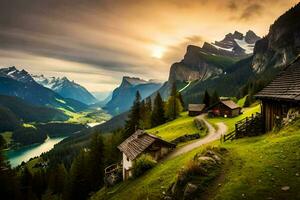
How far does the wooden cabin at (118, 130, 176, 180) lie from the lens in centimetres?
3994

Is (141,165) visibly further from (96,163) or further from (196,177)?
(96,163)

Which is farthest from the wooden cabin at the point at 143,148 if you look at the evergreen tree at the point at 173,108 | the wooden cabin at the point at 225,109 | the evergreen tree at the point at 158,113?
the evergreen tree at the point at 173,108

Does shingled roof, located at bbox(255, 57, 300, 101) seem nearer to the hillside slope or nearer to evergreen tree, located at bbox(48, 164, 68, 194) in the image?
the hillside slope

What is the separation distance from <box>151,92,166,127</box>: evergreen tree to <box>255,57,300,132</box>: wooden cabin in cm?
7276

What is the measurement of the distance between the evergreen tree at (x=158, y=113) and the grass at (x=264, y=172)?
83107mm

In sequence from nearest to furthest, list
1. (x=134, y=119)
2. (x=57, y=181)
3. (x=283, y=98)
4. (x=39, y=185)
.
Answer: (x=283, y=98) < (x=134, y=119) < (x=57, y=181) < (x=39, y=185)

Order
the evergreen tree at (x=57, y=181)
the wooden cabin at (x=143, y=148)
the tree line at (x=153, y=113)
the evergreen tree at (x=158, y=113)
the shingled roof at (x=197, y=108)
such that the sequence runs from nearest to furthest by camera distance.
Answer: the wooden cabin at (x=143, y=148), the tree line at (x=153, y=113), the evergreen tree at (x=57, y=181), the evergreen tree at (x=158, y=113), the shingled roof at (x=197, y=108)

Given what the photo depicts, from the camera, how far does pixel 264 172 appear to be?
1858 centimetres

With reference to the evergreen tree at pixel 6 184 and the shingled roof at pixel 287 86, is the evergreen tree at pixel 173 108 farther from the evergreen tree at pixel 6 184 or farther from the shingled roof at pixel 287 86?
the shingled roof at pixel 287 86

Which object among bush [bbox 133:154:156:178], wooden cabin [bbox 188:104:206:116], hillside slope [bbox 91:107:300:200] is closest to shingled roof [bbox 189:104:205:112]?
wooden cabin [bbox 188:104:206:116]

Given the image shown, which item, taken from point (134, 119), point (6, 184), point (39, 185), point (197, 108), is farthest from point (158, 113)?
point (6, 184)

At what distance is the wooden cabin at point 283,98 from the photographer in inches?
1080

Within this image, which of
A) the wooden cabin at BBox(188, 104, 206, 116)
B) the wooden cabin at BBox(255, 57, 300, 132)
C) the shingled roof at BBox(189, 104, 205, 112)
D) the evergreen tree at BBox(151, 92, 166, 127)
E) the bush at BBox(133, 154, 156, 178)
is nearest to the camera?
the wooden cabin at BBox(255, 57, 300, 132)

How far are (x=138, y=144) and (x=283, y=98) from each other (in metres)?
21.8
